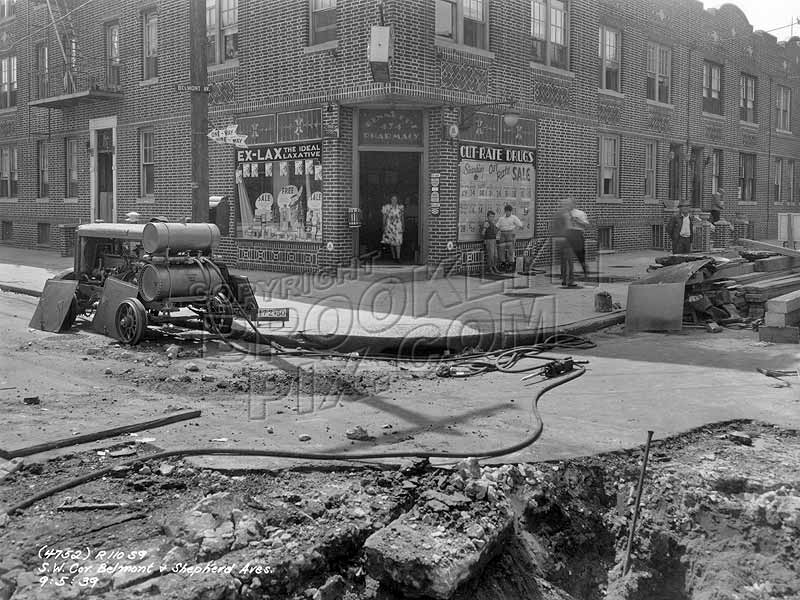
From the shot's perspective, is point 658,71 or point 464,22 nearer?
point 464,22

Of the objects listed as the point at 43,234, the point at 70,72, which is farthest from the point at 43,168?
the point at 70,72

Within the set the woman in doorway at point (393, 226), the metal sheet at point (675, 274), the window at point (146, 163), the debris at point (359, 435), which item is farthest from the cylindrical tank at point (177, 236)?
the window at point (146, 163)

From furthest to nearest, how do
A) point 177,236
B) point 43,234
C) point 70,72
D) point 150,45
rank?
point 43,234, point 70,72, point 150,45, point 177,236

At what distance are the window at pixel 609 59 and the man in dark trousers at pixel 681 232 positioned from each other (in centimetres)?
458

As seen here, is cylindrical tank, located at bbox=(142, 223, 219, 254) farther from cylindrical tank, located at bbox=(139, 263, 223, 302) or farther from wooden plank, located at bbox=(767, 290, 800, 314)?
wooden plank, located at bbox=(767, 290, 800, 314)

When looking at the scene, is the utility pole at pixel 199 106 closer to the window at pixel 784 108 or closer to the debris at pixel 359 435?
the debris at pixel 359 435

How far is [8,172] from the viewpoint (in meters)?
29.5

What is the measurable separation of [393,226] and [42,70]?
15.5 metres

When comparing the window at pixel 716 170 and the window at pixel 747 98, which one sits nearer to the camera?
the window at pixel 716 170

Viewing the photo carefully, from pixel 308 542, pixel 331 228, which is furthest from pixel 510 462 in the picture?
pixel 331 228

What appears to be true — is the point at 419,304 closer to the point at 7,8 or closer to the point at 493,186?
the point at 493,186

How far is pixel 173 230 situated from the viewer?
10461 mm

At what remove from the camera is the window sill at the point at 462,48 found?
17.4m

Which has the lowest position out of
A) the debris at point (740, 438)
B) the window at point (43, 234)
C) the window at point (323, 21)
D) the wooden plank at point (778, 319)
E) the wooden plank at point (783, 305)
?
the debris at point (740, 438)
